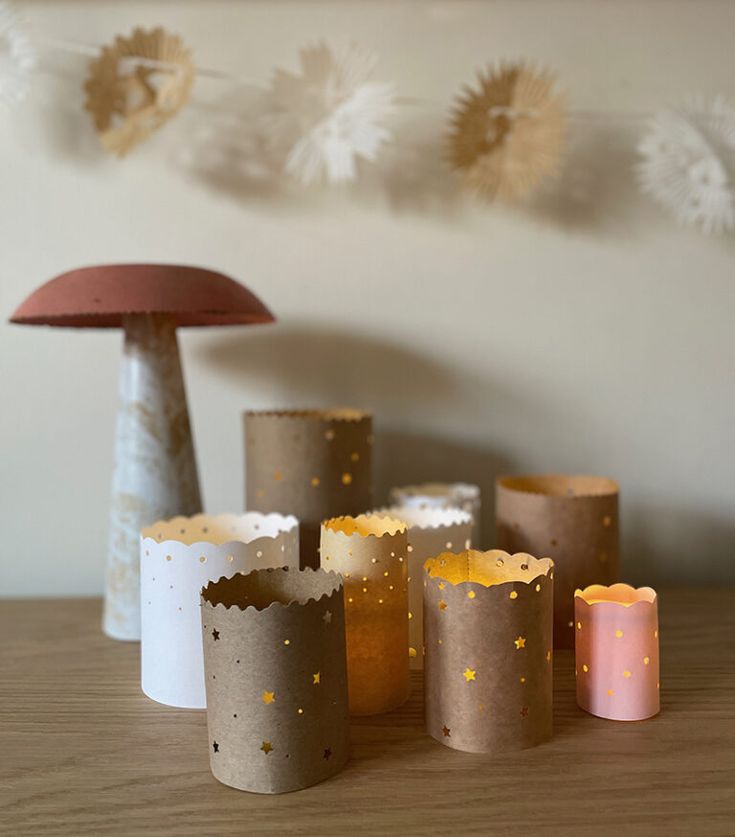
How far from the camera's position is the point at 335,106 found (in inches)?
35.3

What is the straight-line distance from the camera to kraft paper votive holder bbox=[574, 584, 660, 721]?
1.91ft

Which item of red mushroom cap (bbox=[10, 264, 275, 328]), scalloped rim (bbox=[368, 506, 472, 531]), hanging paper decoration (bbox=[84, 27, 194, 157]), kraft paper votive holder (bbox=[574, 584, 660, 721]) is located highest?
hanging paper decoration (bbox=[84, 27, 194, 157])

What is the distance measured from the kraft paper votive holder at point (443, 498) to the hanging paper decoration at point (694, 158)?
1.51 ft

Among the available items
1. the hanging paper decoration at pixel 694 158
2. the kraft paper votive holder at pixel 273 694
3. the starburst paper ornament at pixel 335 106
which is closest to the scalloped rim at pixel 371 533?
the kraft paper votive holder at pixel 273 694

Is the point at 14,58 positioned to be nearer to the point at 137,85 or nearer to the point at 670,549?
the point at 137,85

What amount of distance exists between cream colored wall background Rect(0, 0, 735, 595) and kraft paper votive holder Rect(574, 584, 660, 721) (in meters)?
0.41

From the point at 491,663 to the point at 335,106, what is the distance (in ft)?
2.19

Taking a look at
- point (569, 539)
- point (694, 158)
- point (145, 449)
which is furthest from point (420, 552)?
point (694, 158)

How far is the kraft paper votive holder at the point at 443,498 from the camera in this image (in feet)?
2.76

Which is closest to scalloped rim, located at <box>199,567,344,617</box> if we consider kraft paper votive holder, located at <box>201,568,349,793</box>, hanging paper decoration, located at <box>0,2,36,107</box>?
kraft paper votive holder, located at <box>201,568,349,793</box>

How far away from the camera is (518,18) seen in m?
0.96

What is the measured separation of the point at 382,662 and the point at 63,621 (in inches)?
16.8

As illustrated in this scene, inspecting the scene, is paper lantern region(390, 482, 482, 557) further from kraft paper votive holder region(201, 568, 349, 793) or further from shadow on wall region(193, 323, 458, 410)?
kraft paper votive holder region(201, 568, 349, 793)

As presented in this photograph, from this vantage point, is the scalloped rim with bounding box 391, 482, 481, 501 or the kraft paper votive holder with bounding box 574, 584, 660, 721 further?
the scalloped rim with bounding box 391, 482, 481, 501
